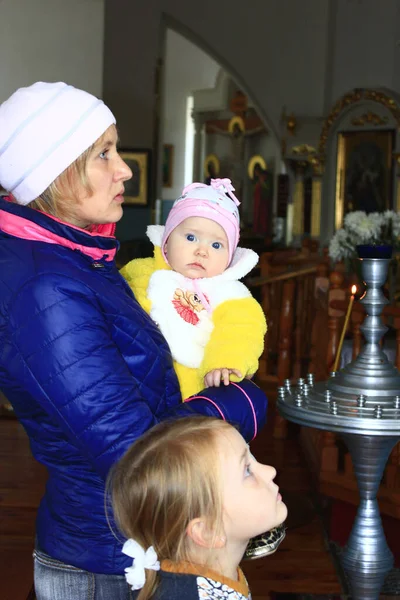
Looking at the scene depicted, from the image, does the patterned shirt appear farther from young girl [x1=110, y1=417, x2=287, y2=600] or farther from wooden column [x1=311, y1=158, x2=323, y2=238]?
wooden column [x1=311, y1=158, x2=323, y2=238]

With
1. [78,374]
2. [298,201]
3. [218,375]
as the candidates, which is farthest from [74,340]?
[298,201]

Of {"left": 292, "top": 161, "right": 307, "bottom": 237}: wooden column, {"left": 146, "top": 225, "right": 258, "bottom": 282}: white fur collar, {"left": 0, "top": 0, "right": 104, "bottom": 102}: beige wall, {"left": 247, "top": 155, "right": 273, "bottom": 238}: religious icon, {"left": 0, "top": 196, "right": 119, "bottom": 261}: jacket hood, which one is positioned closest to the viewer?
{"left": 0, "top": 196, "right": 119, "bottom": 261}: jacket hood

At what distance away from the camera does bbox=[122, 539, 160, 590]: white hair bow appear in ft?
4.44

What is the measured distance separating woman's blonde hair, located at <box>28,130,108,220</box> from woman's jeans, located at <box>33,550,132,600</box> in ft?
2.09

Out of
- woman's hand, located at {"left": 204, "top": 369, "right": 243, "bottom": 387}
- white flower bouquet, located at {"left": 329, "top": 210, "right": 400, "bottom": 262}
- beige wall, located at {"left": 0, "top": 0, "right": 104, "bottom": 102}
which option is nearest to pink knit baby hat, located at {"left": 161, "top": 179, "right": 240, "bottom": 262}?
woman's hand, located at {"left": 204, "top": 369, "right": 243, "bottom": 387}

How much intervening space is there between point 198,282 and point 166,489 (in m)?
0.85

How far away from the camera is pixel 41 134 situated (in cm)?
161

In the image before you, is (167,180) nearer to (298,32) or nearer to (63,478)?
(298,32)

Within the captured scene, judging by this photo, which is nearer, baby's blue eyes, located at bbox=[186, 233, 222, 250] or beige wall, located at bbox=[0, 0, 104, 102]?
baby's blue eyes, located at bbox=[186, 233, 222, 250]

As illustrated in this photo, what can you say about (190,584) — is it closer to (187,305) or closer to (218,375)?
(218,375)

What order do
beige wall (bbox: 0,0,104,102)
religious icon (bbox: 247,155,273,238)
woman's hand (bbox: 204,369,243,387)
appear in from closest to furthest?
woman's hand (bbox: 204,369,243,387) → religious icon (bbox: 247,155,273,238) → beige wall (bbox: 0,0,104,102)

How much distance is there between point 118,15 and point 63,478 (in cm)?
974

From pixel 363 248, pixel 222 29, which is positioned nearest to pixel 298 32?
pixel 222 29

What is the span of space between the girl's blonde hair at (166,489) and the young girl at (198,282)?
0.51 m
